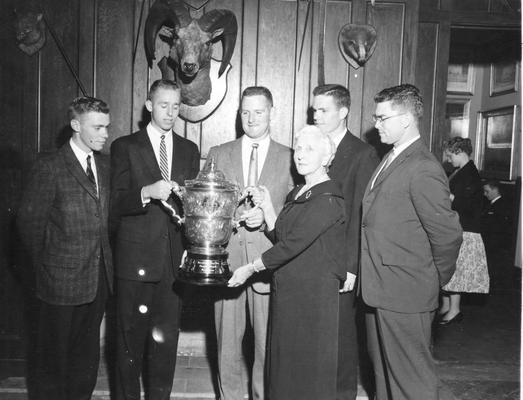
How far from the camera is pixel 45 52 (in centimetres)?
402

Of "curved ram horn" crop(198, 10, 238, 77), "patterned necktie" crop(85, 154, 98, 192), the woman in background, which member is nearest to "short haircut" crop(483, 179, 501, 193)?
the woman in background

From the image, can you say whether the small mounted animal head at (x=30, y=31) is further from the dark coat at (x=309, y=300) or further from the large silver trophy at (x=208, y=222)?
the dark coat at (x=309, y=300)

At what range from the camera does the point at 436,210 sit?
2.58 metres

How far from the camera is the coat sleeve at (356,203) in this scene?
3.12 m

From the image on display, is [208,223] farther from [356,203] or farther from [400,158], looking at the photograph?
[400,158]

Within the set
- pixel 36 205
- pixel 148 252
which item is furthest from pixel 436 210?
pixel 36 205

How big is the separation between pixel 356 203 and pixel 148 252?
137 centimetres

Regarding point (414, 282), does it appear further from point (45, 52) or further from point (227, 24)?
point (45, 52)

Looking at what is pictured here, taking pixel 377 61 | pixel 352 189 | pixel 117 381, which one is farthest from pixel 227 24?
pixel 117 381

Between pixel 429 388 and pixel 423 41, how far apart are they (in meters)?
3.13

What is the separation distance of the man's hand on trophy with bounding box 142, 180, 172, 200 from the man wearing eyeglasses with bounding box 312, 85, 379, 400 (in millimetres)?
1105

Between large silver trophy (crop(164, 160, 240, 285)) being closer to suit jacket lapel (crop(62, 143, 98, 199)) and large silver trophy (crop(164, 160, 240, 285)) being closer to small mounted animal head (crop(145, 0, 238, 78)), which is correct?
suit jacket lapel (crop(62, 143, 98, 199))

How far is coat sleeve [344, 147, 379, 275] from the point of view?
10.2 ft

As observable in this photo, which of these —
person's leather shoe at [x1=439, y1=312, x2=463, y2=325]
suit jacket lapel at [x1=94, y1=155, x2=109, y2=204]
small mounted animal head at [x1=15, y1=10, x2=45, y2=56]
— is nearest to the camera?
suit jacket lapel at [x1=94, y1=155, x2=109, y2=204]
